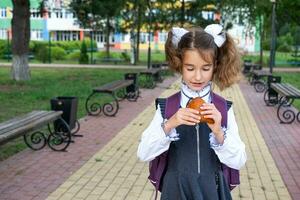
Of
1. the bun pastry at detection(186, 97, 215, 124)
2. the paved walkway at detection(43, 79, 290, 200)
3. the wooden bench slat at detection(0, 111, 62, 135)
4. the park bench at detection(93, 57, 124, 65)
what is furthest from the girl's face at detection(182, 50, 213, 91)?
the park bench at detection(93, 57, 124, 65)

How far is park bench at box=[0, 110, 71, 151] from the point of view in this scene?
245 inches

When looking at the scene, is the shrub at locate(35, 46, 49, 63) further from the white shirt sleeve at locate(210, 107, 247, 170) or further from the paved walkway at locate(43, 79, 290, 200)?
the white shirt sleeve at locate(210, 107, 247, 170)

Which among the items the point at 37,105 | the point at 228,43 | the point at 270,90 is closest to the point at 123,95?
the point at 37,105

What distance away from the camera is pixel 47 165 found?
6.19m

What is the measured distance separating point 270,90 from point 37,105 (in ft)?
18.3

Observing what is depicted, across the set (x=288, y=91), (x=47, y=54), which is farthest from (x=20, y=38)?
(x=47, y=54)

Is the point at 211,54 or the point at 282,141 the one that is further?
the point at 282,141

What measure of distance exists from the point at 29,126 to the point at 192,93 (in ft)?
14.7

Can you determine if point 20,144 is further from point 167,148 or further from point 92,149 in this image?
point 167,148

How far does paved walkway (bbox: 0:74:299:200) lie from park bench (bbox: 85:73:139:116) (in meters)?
1.75

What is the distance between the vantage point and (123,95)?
13.8 meters

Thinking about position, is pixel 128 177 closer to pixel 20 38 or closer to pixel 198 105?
pixel 198 105

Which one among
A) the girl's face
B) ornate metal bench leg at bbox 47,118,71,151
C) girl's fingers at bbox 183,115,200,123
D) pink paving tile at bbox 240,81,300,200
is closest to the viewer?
girl's fingers at bbox 183,115,200,123

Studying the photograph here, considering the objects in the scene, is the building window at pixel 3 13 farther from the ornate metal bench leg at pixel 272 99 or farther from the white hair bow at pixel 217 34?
the white hair bow at pixel 217 34
